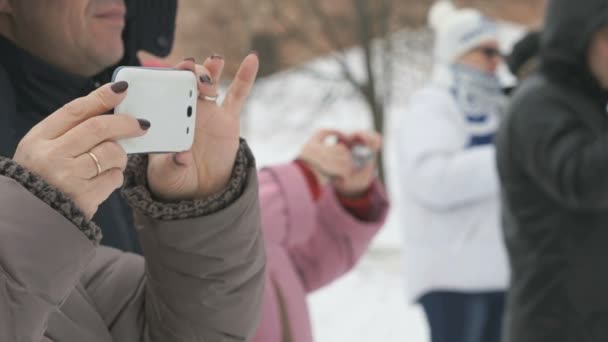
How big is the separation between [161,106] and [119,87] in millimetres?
92

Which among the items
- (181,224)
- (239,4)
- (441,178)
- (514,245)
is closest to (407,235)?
(441,178)

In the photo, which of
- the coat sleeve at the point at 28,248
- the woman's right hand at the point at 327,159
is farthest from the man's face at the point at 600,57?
the coat sleeve at the point at 28,248

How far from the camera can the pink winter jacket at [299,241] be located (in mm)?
1683

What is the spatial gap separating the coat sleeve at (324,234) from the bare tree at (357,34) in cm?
751

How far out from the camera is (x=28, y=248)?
81cm

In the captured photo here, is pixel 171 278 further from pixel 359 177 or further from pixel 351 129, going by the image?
pixel 351 129

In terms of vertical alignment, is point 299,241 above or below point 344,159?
below

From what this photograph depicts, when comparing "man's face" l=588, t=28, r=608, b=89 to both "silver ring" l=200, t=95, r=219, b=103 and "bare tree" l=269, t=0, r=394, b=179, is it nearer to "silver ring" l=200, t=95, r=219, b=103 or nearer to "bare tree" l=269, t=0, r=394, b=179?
"silver ring" l=200, t=95, r=219, b=103

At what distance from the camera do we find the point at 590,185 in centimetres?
214

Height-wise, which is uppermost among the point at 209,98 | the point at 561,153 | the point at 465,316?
the point at 209,98

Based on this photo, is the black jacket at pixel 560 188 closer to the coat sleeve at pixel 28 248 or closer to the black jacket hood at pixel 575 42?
the black jacket hood at pixel 575 42

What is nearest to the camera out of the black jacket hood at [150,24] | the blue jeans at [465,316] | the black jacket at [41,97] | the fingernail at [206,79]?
the fingernail at [206,79]

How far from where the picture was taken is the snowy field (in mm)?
5559

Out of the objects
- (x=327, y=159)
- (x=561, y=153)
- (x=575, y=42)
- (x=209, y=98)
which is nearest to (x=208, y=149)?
(x=209, y=98)
